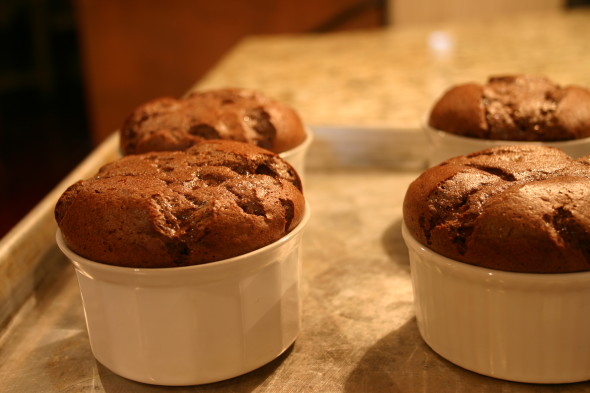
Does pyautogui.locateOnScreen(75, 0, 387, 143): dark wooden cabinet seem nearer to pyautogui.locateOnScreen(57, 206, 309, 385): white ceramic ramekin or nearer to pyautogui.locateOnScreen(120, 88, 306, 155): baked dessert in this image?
pyautogui.locateOnScreen(120, 88, 306, 155): baked dessert

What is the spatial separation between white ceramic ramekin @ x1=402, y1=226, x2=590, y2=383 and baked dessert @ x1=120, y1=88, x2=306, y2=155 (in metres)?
0.50

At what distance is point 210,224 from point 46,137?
4.54m

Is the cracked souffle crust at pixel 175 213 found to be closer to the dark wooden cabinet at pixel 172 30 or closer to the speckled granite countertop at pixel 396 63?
the speckled granite countertop at pixel 396 63

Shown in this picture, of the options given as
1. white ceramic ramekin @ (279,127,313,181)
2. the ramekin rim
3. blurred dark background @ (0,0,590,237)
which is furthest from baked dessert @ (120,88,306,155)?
blurred dark background @ (0,0,590,237)

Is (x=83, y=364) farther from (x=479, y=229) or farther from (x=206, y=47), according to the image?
(x=206, y=47)

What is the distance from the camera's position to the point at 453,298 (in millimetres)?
955

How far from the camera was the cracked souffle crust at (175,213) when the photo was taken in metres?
0.91

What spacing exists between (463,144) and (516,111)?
13cm

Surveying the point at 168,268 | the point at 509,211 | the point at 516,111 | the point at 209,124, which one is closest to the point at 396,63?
the point at 516,111

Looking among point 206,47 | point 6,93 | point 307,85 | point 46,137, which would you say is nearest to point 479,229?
point 307,85

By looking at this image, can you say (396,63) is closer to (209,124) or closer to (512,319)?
(209,124)

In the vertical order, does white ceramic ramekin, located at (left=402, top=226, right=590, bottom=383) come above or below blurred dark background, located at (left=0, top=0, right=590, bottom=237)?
above

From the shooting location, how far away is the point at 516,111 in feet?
4.53

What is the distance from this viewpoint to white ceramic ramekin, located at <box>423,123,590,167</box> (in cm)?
132
